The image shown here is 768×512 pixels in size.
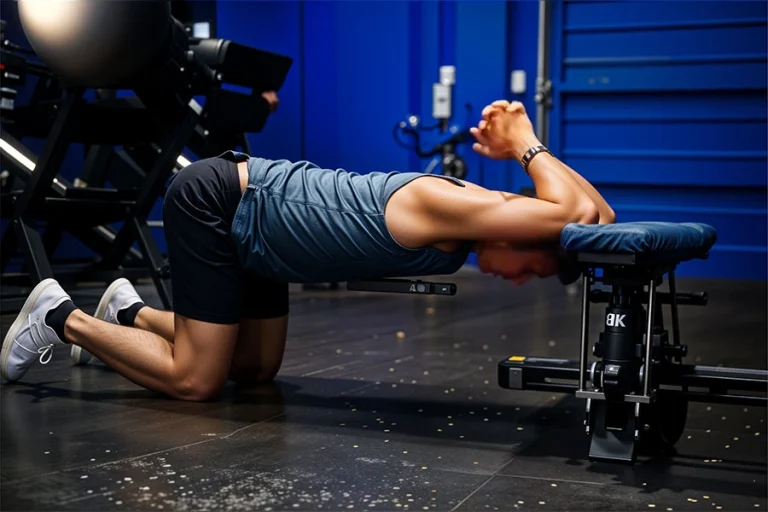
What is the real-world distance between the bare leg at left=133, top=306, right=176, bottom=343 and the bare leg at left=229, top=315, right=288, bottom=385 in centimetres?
18

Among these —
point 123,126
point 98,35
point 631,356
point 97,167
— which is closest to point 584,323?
point 631,356

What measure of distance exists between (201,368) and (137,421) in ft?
0.68

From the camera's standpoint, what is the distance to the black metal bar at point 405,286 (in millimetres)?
2023

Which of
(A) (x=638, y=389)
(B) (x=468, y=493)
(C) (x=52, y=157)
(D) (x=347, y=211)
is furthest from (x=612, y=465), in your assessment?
(C) (x=52, y=157)

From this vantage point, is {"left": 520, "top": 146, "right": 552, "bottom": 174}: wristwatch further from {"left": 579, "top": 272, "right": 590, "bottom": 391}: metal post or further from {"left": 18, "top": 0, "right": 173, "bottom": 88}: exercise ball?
{"left": 18, "top": 0, "right": 173, "bottom": 88}: exercise ball

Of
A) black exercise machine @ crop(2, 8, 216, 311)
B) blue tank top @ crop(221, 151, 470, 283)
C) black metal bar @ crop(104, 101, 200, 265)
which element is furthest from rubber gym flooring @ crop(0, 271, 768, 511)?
black metal bar @ crop(104, 101, 200, 265)

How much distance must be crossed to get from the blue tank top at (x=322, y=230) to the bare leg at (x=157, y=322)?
1.35 ft

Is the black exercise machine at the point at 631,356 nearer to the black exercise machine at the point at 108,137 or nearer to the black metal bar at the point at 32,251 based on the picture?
the black exercise machine at the point at 108,137

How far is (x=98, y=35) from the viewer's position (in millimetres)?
3236

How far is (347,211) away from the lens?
2051 millimetres

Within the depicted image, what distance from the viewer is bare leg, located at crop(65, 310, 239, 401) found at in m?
2.20

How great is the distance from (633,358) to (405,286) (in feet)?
1.73

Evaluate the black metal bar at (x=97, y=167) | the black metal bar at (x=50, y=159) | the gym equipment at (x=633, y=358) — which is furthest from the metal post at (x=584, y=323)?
the black metal bar at (x=97, y=167)

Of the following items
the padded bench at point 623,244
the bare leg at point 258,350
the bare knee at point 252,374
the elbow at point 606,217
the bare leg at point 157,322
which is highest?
the elbow at point 606,217
